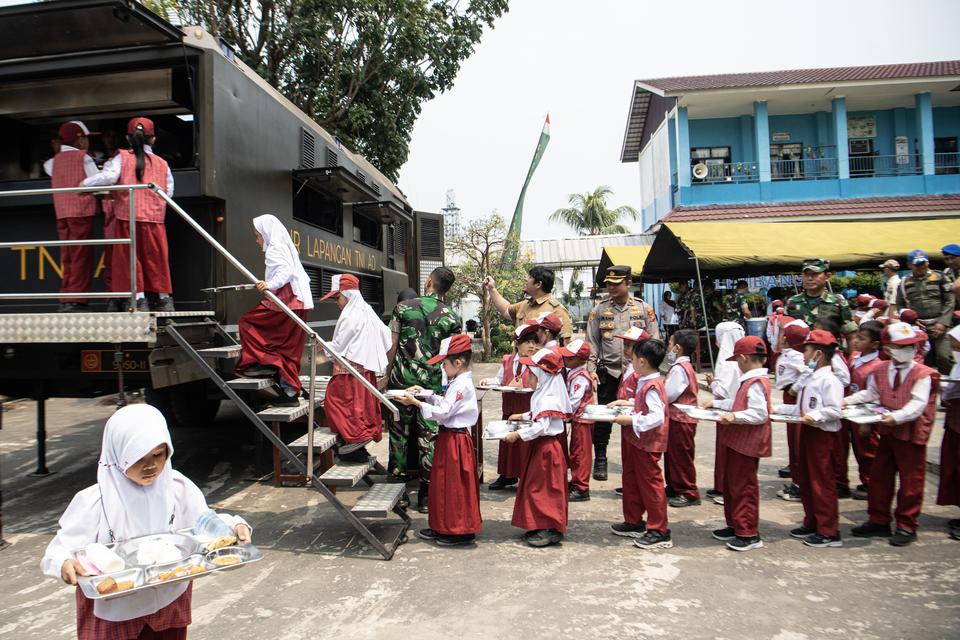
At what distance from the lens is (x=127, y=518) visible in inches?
75.8

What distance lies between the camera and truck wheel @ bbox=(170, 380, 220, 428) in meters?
7.70

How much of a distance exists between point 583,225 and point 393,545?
94.9 ft

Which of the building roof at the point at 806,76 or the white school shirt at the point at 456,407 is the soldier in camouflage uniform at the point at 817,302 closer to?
the white school shirt at the point at 456,407

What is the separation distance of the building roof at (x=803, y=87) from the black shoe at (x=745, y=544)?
16.5 metres

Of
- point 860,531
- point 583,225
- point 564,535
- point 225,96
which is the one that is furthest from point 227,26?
point 583,225

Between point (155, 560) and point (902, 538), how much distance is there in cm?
426

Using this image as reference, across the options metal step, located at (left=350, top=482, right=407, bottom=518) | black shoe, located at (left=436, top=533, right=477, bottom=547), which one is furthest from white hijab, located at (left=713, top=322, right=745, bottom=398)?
metal step, located at (left=350, top=482, right=407, bottom=518)

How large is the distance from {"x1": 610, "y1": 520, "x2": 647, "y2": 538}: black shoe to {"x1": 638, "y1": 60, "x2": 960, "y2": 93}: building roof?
1647 cm

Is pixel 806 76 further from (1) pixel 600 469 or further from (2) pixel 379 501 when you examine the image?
(2) pixel 379 501

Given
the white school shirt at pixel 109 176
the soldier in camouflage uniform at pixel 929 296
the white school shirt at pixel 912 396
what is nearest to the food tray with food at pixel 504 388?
the white school shirt at pixel 912 396

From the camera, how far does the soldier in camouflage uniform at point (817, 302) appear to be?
564cm

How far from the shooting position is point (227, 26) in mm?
11711

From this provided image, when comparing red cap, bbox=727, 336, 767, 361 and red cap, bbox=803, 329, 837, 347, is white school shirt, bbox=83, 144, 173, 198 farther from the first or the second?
red cap, bbox=803, 329, 837, 347

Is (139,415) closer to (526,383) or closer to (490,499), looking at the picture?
(526,383)
